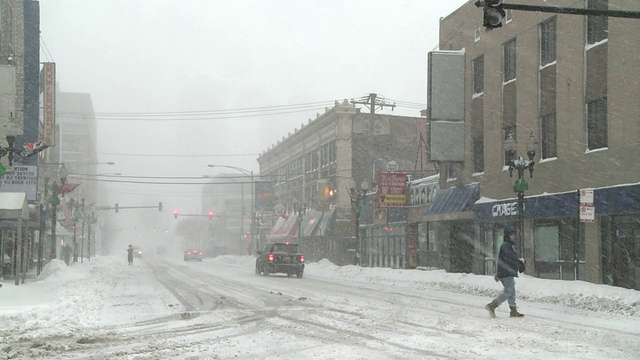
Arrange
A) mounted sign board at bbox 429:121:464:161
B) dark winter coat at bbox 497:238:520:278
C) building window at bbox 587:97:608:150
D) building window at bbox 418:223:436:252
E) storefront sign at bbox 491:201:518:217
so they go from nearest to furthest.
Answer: dark winter coat at bbox 497:238:520:278, building window at bbox 587:97:608:150, storefront sign at bbox 491:201:518:217, mounted sign board at bbox 429:121:464:161, building window at bbox 418:223:436:252

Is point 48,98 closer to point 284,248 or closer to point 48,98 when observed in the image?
point 48,98

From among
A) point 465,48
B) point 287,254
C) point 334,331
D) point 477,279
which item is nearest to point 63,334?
point 334,331

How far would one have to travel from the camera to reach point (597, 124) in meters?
24.0

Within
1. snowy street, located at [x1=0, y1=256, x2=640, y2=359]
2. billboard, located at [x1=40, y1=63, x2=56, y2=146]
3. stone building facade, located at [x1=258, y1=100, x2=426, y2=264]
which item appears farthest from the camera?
stone building facade, located at [x1=258, y1=100, x2=426, y2=264]

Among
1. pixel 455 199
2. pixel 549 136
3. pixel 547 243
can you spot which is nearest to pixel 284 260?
pixel 455 199

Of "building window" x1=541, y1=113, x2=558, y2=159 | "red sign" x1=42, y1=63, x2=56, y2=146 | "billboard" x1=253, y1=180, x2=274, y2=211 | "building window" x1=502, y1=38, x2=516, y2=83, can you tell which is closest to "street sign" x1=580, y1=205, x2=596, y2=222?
"building window" x1=541, y1=113, x2=558, y2=159

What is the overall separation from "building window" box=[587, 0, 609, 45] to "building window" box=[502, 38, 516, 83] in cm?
562

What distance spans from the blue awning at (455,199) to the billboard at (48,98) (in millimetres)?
20179

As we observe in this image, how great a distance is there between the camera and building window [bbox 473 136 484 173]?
3303 cm

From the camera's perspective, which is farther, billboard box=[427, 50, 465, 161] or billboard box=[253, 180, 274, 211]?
billboard box=[253, 180, 274, 211]

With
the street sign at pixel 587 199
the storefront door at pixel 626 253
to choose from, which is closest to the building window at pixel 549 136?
the storefront door at pixel 626 253

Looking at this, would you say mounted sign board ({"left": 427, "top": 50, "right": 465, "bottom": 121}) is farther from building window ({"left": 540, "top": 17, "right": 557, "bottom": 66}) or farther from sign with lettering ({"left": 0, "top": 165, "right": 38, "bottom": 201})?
sign with lettering ({"left": 0, "top": 165, "right": 38, "bottom": 201})

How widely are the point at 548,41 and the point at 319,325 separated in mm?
19098

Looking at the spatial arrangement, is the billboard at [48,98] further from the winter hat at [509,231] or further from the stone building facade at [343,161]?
the winter hat at [509,231]
